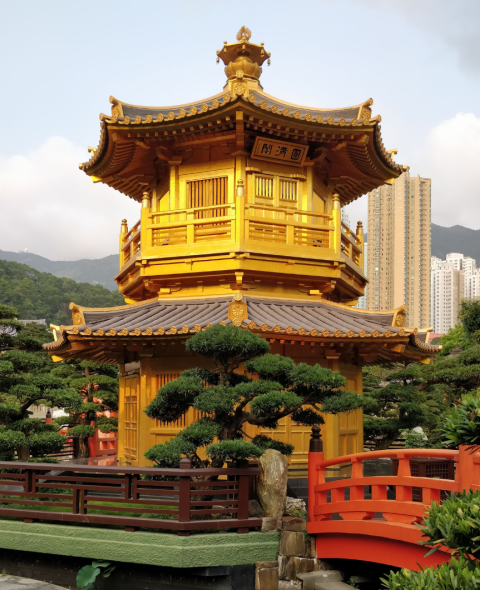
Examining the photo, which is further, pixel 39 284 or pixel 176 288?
pixel 39 284

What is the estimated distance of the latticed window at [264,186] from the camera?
13.3 m

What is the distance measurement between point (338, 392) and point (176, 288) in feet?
17.0

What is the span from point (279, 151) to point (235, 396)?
6247 millimetres

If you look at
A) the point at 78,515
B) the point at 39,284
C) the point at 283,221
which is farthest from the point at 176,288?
the point at 39,284

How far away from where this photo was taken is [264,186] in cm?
1342

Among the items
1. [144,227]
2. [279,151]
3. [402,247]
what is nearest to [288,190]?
[279,151]

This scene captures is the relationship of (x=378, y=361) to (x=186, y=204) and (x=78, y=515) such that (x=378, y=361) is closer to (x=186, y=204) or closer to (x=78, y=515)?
(x=186, y=204)

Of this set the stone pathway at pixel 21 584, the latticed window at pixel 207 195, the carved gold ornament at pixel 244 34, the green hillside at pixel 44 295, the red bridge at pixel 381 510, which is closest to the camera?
the red bridge at pixel 381 510

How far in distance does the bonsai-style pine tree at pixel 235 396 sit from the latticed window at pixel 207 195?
15.4 feet

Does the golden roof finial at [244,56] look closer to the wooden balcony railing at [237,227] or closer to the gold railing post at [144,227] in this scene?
the wooden balcony railing at [237,227]

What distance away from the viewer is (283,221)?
12664 millimetres

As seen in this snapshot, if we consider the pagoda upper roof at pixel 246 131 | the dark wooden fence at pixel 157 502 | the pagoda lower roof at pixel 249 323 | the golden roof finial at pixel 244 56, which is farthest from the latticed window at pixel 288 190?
the dark wooden fence at pixel 157 502

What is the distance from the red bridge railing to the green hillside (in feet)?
293

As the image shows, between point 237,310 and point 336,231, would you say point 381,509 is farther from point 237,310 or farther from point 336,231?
point 336,231
